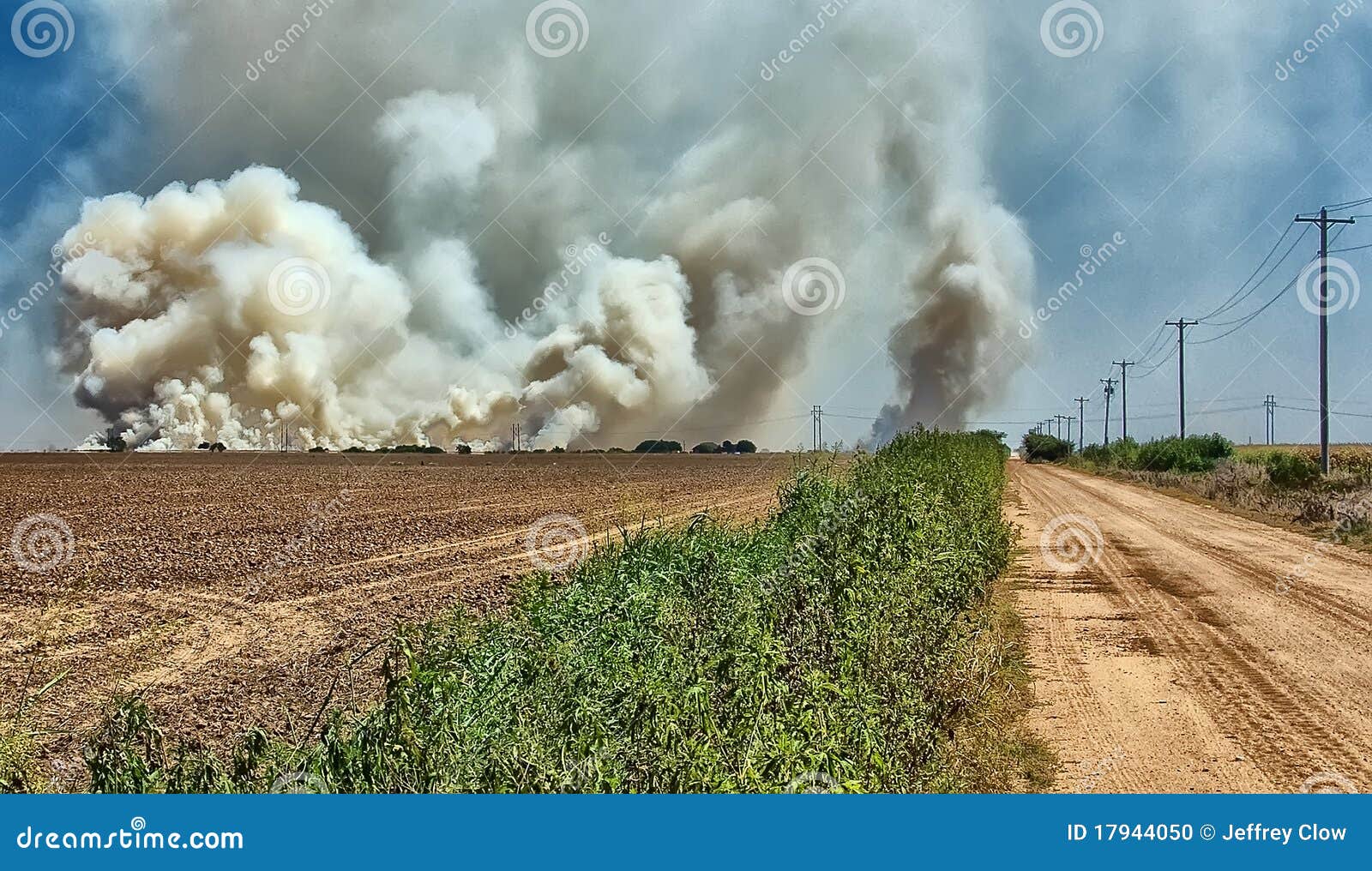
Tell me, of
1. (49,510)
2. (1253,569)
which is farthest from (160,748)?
(49,510)

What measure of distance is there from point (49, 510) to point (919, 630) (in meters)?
31.8

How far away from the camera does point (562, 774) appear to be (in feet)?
11.0

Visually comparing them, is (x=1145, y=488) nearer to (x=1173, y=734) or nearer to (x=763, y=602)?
(x=1173, y=734)

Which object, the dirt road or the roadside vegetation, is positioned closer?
the dirt road

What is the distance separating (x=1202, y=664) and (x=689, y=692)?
7415 millimetres

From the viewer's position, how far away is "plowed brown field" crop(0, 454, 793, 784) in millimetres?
9117

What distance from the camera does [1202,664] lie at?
9.32 meters

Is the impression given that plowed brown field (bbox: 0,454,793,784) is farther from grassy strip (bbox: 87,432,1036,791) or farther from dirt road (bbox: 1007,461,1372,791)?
dirt road (bbox: 1007,461,1372,791)

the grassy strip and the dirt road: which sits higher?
the grassy strip

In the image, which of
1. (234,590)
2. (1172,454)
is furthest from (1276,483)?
(234,590)

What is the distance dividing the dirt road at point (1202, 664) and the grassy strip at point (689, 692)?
726mm

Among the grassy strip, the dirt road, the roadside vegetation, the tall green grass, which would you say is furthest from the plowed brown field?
the tall green grass

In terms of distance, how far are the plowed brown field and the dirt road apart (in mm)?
3939

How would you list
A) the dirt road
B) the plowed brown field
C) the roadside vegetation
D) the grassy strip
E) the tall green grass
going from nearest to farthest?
the grassy strip → the dirt road → the plowed brown field → the roadside vegetation → the tall green grass
